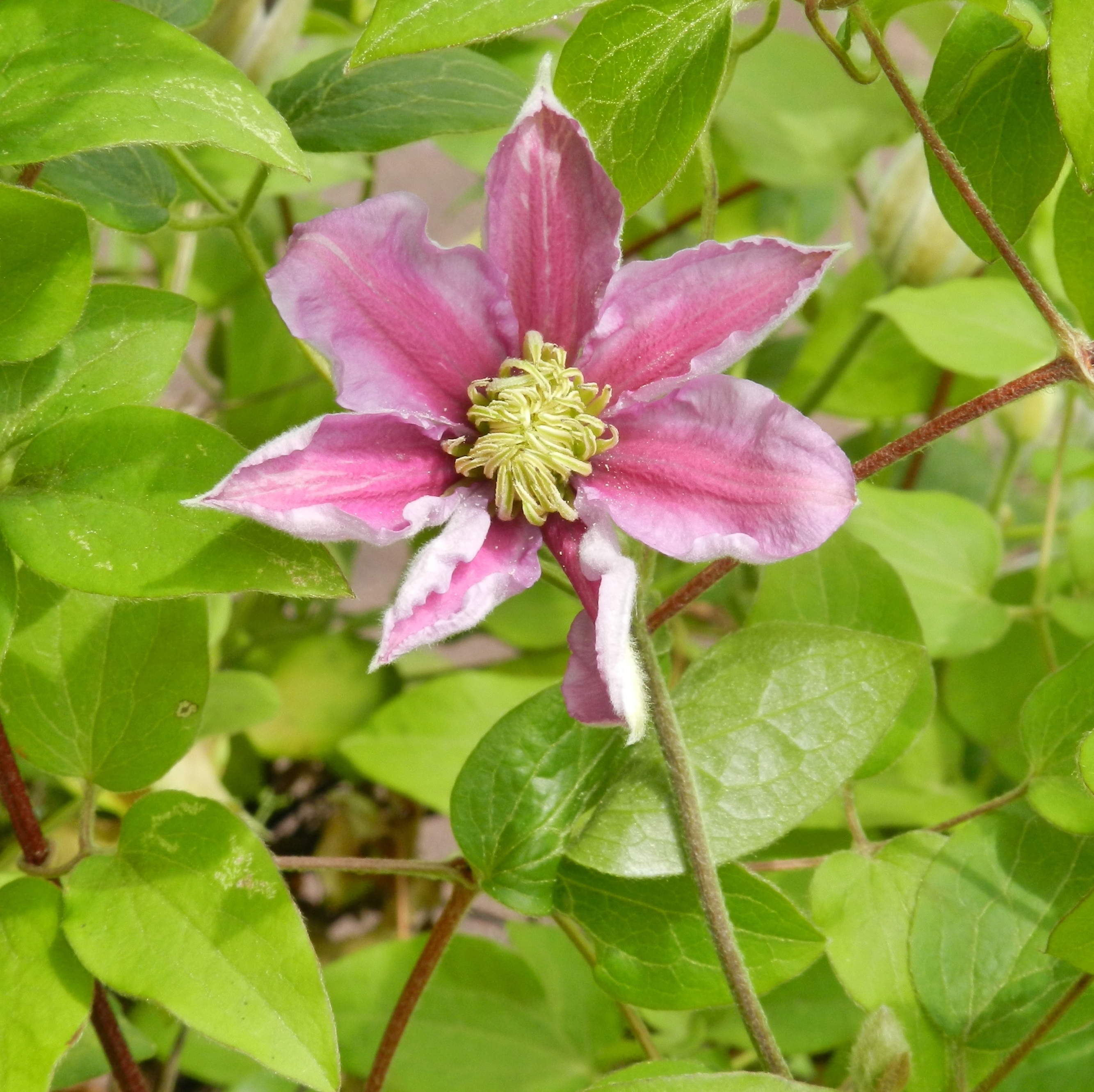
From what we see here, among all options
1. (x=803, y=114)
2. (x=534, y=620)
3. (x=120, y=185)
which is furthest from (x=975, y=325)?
(x=120, y=185)

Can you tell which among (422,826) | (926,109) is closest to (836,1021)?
(926,109)

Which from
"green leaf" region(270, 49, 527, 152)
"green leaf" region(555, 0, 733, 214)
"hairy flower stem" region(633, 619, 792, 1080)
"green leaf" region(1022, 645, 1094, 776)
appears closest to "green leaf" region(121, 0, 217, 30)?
"green leaf" region(270, 49, 527, 152)

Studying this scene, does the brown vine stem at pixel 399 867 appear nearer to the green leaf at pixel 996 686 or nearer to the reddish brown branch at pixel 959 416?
the reddish brown branch at pixel 959 416

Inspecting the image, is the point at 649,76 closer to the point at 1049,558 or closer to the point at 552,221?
the point at 552,221

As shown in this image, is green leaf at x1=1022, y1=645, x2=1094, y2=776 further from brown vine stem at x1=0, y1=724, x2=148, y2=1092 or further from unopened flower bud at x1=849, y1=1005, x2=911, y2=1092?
brown vine stem at x1=0, y1=724, x2=148, y2=1092

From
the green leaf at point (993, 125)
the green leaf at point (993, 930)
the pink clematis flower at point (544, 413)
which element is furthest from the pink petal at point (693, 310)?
the green leaf at point (993, 930)
